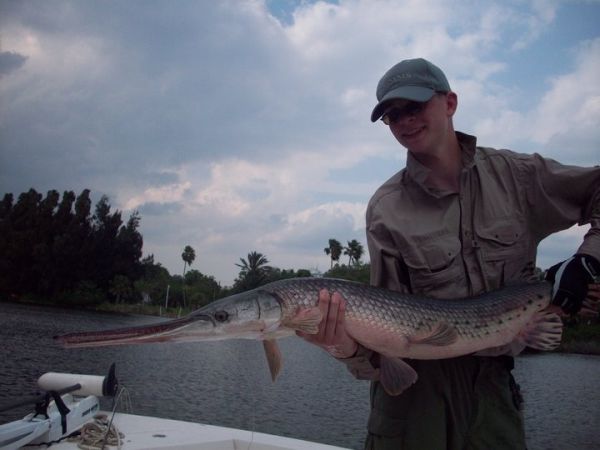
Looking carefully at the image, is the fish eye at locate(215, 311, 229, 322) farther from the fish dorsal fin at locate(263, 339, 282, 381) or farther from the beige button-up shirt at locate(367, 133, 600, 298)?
the beige button-up shirt at locate(367, 133, 600, 298)

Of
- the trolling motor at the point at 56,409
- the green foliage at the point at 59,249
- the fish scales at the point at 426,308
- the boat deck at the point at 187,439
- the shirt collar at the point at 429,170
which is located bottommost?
the boat deck at the point at 187,439

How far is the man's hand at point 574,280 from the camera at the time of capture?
269cm

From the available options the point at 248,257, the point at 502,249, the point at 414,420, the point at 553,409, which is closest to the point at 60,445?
the point at 414,420

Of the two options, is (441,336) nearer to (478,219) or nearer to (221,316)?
(478,219)

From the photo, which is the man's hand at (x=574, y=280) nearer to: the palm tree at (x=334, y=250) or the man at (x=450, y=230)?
the man at (x=450, y=230)

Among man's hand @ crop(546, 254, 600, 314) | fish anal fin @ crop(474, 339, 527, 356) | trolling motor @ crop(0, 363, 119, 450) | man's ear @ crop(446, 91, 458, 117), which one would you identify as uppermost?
man's ear @ crop(446, 91, 458, 117)

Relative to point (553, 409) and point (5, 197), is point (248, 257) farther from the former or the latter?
point (553, 409)

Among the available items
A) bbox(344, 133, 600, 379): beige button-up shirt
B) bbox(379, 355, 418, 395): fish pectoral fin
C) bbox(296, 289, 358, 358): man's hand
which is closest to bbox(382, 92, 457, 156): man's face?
bbox(344, 133, 600, 379): beige button-up shirt

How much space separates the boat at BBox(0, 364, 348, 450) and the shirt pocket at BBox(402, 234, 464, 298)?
2.62m

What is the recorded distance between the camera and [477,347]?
2.82 metres

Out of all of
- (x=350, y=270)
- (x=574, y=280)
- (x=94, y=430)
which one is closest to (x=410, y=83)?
(x=574, y=280)

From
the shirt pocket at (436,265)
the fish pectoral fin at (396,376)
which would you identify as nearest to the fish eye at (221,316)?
the fish pectoral fin at (396,376)

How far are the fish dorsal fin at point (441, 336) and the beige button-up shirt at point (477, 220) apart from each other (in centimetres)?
32

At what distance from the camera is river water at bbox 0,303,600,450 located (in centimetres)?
1636
